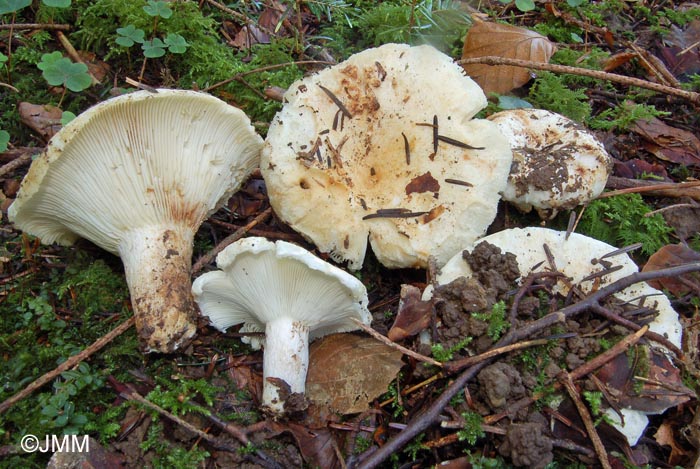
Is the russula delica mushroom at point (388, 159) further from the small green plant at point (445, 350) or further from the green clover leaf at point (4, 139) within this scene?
the green clover leaf at point (4, 139)

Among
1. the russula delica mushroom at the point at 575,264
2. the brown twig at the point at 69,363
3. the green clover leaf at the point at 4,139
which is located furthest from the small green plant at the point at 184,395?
the green clover leaf at the point at 4,139

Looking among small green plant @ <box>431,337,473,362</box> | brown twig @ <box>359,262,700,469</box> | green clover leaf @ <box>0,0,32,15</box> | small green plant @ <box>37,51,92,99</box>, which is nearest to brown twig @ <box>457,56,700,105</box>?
brown twig @ <box>359,262,700,469</box>

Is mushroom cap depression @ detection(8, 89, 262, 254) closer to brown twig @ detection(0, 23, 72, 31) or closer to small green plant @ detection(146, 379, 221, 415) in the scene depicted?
small green plant @ detection(146, 379, 221, 415)

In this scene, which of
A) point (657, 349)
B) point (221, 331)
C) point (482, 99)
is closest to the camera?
point (657, 349)

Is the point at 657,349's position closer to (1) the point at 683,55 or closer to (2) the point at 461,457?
(2) the point at 461,457

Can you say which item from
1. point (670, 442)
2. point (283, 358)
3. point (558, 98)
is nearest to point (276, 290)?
point (283, 358)

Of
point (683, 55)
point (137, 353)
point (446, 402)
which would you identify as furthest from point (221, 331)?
point (683, 55)

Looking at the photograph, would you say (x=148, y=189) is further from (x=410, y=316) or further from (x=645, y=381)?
(x=645, y=381)
